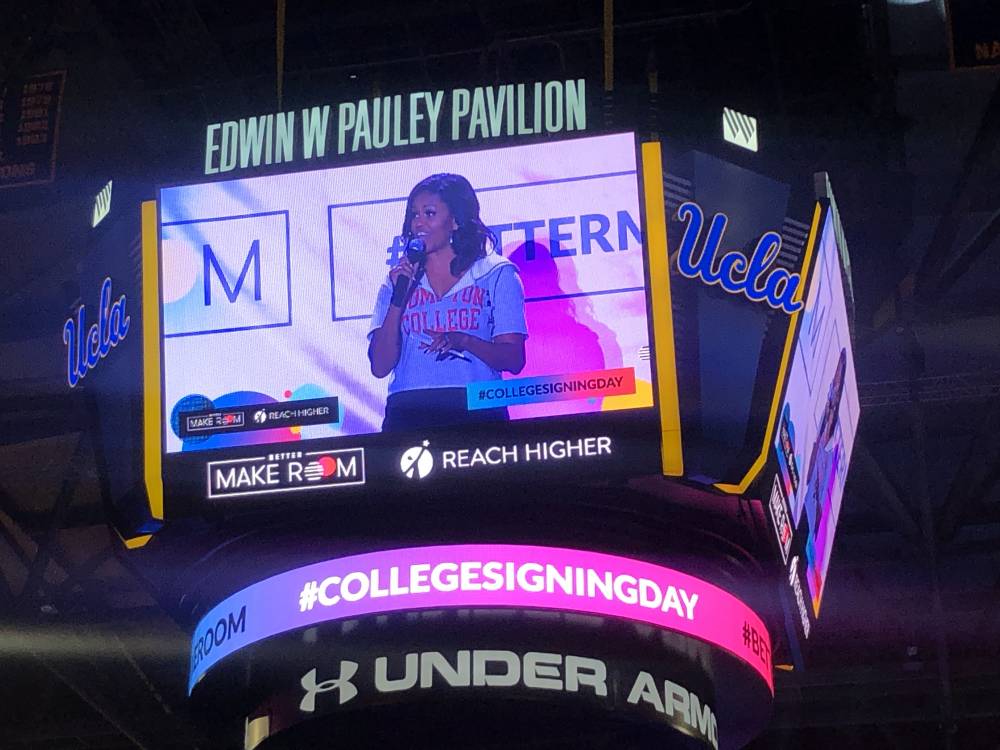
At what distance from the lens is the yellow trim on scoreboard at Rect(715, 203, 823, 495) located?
5488 mm

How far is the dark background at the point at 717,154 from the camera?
6684 millimetres

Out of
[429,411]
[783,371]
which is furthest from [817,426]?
[429,411]

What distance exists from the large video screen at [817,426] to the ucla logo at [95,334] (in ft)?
7.86

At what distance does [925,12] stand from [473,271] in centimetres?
238

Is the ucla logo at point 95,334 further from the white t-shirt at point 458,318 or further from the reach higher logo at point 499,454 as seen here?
the reach higher logo at point 499,454

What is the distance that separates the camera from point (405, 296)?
565cm

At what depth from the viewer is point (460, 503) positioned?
5.54m

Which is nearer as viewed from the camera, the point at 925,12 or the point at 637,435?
the point at 637,435

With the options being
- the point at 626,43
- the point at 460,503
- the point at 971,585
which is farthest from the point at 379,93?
the point at 971,585

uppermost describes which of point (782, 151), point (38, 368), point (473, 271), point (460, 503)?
point (38, 368)

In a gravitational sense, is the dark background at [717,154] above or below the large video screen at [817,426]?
above

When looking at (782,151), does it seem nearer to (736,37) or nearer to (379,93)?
(736,37)

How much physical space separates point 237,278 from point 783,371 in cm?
193

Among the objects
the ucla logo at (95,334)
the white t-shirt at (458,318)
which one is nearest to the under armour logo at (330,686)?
the white t-shirt at (458,318)
